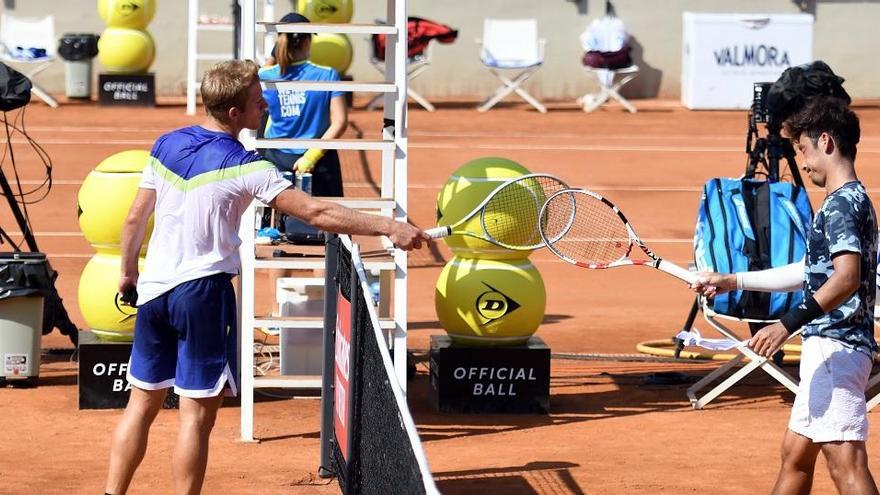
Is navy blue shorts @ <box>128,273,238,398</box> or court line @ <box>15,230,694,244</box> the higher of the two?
navy blue shorts @ <box>128,273,238,398</box>

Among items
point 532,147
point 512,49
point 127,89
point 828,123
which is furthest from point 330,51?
point 828,123

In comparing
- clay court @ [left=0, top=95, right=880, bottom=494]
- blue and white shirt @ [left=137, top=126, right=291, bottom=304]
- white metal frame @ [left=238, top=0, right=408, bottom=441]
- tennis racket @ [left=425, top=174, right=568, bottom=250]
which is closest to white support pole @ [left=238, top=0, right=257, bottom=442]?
white metal frame @ [left=238, top=0, right=408, bottom=441]

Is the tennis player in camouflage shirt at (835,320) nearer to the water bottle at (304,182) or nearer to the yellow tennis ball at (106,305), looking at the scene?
the water bottle at (304,182)

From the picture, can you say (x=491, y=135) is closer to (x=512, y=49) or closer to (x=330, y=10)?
(x=512, y=49)

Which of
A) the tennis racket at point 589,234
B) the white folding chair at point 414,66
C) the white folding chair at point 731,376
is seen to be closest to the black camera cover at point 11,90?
the tennis racket at point 589,234

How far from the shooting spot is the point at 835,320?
5355 millimetres

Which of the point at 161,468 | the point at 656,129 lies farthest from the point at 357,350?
the point at 656,129

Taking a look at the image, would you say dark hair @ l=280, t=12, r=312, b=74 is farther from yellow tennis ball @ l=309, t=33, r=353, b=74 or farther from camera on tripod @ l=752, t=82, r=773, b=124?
yellow tennis ball @ l=309, t=33, r=353, b=74

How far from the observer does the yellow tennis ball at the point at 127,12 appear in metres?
22.1

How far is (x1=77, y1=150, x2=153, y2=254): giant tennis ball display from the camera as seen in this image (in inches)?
336

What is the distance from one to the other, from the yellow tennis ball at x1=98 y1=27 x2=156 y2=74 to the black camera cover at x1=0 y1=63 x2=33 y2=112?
524 inches

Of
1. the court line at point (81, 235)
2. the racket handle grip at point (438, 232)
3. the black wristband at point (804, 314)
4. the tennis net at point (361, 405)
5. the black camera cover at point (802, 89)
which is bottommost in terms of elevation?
the court line at point (81, 235)

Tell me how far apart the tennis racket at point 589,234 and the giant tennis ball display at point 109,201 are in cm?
227

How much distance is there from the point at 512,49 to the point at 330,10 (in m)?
6.82
